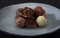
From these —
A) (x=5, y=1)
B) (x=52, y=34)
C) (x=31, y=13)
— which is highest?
(x=5, y=1)

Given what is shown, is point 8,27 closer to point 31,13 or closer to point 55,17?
point 31,13

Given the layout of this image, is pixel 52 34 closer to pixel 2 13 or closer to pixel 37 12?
pixel 37 12

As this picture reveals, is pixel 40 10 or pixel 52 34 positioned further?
pixel 40 10

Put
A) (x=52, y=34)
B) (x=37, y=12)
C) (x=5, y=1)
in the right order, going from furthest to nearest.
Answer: (x=5, y=1) → (x=37, y=12) → (x=52, y=34)

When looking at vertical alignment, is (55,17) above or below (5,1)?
below

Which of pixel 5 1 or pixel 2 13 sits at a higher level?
pixel 5 1

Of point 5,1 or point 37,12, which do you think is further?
point 5,1

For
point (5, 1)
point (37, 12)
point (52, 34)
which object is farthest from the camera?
point (5, 1)

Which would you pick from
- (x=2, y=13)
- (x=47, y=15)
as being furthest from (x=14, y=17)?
(x=47, y=15)

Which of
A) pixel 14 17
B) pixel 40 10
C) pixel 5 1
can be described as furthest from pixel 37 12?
pixel 5 1
